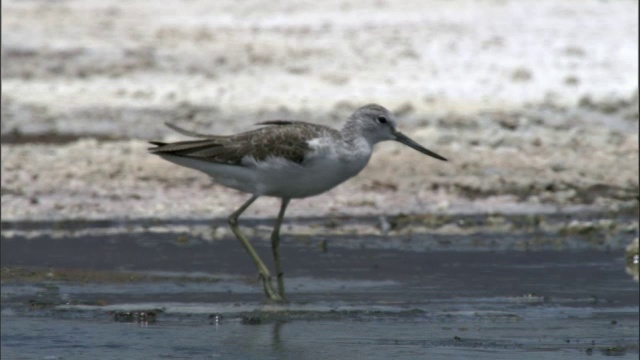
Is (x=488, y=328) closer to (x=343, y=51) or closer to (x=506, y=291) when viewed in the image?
(x=506, y=291)

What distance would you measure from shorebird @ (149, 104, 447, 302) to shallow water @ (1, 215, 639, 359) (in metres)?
0.54

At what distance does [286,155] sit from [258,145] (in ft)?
0.76

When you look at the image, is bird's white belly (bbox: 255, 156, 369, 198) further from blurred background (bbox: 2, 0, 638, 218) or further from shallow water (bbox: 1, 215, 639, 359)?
blurred background (bbox: 2, 0, 638, 218)

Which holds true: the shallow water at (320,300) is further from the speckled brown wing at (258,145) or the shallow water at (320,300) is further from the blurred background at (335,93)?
the blurred background at (335,93)

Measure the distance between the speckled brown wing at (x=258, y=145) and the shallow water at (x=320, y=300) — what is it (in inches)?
31.2

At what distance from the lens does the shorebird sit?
9.27m

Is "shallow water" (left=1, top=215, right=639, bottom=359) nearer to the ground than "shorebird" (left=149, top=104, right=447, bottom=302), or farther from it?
nearer to the ground

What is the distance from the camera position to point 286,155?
9.30m

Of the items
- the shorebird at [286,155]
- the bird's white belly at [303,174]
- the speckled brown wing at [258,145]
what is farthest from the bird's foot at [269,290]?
the speckled brown wing at [258,145]

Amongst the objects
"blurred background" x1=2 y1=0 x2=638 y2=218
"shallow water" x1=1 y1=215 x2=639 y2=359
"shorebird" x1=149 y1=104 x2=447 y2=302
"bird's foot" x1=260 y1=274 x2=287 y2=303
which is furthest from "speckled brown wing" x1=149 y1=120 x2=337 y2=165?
"blurred background" x1=2 y1=0 x2=638 y2=218

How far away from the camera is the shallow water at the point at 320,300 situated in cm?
785

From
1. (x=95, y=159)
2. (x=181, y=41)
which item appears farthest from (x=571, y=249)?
(x=181, y=41)

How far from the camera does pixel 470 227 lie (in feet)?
40.8

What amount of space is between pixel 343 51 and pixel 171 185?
9512 millimetres
